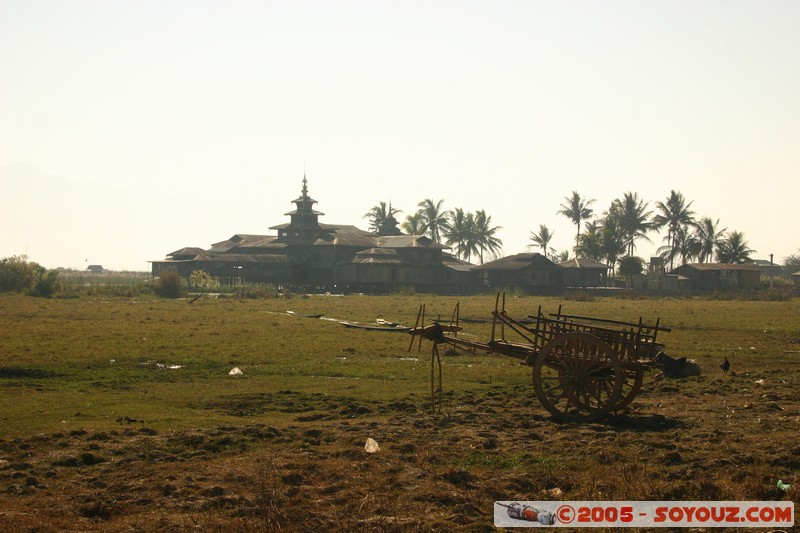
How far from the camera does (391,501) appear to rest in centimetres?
1041

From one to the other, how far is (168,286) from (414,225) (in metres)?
62.8

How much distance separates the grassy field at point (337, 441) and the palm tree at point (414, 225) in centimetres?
9913

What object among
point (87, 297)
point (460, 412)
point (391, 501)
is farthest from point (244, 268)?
point (391, 501)

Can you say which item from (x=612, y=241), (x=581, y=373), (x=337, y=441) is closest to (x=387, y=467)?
(x=337, y=441)

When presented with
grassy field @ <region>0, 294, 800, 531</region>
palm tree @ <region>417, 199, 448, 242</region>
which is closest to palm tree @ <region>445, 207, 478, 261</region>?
palm tree @ <region>417, 199, 448, 242</region>

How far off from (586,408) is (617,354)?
3.51ft

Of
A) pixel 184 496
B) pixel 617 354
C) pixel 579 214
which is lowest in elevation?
pixel 184 496

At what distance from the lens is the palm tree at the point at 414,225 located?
126m

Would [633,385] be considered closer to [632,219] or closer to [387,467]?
[387,467]

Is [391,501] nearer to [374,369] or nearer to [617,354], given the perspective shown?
[617,354]

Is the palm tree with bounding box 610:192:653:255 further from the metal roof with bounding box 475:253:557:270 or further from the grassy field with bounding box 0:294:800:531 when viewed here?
the grassy field with bounding box 0:294:800:531

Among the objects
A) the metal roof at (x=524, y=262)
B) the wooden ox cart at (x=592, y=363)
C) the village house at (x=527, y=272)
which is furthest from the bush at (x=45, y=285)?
the wooden ox cart at (x=592, y=363)

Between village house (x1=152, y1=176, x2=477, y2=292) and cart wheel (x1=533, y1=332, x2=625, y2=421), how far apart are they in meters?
68.2

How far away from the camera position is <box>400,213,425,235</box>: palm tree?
12594 centimetres
